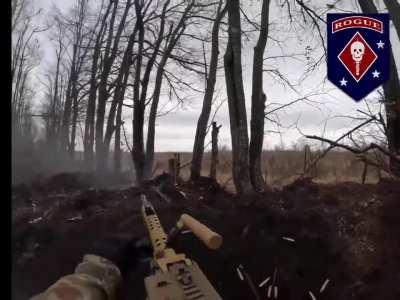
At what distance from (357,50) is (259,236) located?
1.30 metres

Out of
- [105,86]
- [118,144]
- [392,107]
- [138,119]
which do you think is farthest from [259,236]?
[105,86]

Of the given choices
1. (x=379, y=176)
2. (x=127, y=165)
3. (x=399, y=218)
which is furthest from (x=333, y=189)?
(x=127, y=165)

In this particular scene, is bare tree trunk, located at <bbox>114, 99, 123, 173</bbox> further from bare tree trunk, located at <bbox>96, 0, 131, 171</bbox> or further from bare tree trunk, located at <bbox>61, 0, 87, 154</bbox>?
bare tree trunk, located at <bbox>61, 0, 87, 154</bbox>

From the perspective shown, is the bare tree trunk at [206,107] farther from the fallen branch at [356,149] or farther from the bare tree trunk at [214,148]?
the fallen branch at [356,149]

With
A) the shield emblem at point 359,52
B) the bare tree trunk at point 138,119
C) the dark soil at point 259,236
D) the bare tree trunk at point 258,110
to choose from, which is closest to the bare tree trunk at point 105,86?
the bare tree trunk at point 138,119

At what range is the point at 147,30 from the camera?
4.05 metres

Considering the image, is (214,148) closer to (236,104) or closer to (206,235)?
(236,104)

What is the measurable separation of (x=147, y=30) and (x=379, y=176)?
2.34 metres

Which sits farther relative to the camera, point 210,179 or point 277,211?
point 210,179

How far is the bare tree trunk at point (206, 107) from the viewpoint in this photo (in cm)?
379

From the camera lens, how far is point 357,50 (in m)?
2.39

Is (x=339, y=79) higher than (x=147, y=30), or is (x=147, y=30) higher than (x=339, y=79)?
(x=147, y=30)

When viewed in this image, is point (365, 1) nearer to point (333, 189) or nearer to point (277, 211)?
point (333, 189)

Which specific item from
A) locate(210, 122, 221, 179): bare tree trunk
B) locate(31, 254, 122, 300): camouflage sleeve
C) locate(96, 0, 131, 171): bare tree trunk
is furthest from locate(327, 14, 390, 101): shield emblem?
locate(96, 0, 131, 171): bare tree trunk
